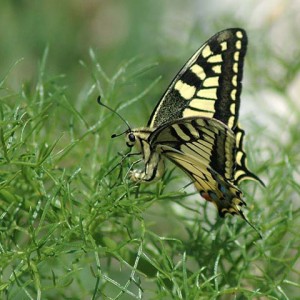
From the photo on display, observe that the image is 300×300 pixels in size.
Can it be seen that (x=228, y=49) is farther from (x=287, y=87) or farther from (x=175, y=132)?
(x=287, y=87)

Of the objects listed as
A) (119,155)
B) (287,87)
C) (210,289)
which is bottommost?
(210,289)

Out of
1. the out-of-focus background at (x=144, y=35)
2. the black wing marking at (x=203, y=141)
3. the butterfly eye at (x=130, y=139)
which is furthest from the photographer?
the out-of-focus background at (x=144, y=35)

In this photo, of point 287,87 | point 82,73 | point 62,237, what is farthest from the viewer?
point 82,73

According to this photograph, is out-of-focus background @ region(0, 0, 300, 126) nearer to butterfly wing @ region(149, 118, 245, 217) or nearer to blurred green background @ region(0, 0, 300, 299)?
blurred green background @ region(0, 0, 300, 299)

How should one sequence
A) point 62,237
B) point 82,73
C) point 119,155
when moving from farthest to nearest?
point 82,73
point 119,155
point 62,237

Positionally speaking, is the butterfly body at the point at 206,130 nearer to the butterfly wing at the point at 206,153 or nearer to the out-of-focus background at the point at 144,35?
the butterfly wing at the point at 206,153

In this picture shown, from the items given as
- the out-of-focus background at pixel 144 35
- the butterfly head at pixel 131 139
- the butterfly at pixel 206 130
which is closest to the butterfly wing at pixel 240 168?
the butterfly at pixel 206 130

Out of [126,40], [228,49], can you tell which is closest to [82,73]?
[126,40]

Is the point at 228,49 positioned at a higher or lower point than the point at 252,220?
higher

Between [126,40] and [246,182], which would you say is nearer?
[246,182]
